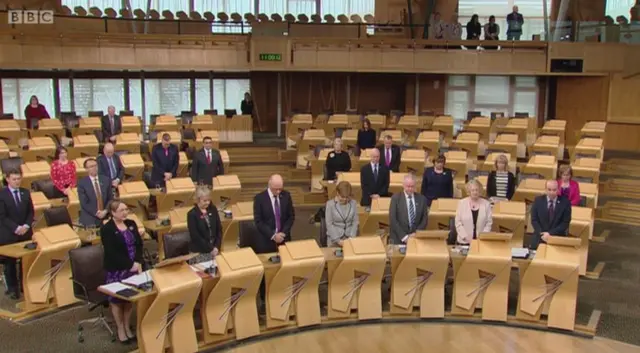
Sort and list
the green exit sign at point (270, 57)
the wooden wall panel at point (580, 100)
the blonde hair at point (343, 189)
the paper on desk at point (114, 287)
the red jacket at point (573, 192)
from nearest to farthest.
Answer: the paper on desk at point (114, 287) → the blonde hair at point (343, 189) → the red jacket at point (573, 192) → the green exit sign at point (270, 57) → the wooden wall panel at point (580, 100)

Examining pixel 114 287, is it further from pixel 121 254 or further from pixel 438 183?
pixel 438 183

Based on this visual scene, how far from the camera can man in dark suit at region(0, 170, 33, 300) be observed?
298 inches

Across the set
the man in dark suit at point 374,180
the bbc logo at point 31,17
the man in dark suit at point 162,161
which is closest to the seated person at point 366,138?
the man in dark suit at point 374,180

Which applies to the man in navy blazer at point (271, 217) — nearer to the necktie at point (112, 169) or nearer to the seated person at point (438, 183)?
the seated person at point (438, 183)

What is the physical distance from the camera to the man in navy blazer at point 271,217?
7453mm

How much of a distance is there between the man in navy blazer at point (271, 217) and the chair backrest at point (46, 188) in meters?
3.83

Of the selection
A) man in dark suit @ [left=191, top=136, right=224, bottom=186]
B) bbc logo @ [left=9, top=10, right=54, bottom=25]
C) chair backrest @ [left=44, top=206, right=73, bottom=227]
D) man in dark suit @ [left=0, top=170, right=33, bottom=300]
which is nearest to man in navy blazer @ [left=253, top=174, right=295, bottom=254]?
chair backrest @ [left=44, top=206, right=73, bottom=227]

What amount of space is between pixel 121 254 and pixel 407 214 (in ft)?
10.4

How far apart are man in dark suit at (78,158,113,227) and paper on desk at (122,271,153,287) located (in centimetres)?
228

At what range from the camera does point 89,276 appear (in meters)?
6.76

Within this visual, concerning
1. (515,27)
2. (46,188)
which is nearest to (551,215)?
(46,188)

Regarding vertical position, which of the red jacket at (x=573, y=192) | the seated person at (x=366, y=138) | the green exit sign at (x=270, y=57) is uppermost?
the green exit sign at (x=270, y=57)

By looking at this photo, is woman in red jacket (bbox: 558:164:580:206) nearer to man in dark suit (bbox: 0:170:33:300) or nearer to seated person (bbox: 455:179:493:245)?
seated person (bbox: 455:179:493:245)

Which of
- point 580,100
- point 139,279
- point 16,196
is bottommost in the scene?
point 139,279
